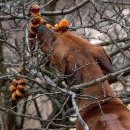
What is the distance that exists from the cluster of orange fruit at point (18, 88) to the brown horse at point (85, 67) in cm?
35

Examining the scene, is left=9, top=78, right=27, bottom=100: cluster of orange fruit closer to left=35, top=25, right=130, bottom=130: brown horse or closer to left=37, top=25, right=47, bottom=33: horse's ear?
left=35, top=25, right=130, bottom=130: brown horse

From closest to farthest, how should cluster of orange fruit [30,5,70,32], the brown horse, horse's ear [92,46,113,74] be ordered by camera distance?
the brown horse < horse's ear [92,46,113,74] < cluster of orange fruit [30,5,70,32]

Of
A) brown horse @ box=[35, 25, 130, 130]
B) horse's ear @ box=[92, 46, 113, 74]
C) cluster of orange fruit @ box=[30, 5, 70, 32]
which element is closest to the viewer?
brown horse @ box=[35, 25, 130, 130]

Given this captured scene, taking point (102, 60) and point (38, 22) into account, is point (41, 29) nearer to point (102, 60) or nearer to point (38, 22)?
point (38, 22)

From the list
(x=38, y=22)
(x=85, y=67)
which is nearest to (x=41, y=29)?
(x=38, y=22)

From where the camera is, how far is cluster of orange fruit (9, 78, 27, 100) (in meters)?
4.02

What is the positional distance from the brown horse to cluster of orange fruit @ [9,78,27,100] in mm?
353

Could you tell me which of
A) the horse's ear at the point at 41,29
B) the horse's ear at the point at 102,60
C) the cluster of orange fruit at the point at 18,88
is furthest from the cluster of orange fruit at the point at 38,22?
the cluster of orange fruit at the point at 18,88

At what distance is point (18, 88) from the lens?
13.5ft

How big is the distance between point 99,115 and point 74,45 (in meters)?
0.63

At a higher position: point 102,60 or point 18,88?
point 102,60

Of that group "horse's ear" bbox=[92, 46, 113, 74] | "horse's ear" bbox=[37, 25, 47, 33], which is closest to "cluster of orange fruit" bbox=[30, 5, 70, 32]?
"horse's ear" bbox=[37, 25, 47, 33]

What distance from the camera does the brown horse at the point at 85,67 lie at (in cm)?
359

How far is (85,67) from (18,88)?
26.5 inches
